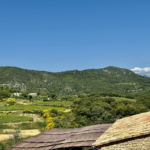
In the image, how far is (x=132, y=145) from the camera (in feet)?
23.4

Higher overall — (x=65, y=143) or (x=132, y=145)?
(x=132, y=145)

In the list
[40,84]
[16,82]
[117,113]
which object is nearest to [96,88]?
[40,84]

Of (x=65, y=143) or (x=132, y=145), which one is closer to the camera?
(x=132, y=145)

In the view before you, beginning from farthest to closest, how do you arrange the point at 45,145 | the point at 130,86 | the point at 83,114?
the point at 130,86, the point at 83,114, the point at 45,145

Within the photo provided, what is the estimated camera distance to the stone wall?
272 inches

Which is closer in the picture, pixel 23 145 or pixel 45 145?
pixel 45 145

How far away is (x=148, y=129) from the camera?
7.10 m

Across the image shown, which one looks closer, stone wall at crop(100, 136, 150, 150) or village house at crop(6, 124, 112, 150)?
stone wall at crop(100, 136, 150, 150)

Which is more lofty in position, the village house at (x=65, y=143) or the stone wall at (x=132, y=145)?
the stone wall at (x=132, y=145)

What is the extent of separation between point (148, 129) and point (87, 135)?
4543 millimetres

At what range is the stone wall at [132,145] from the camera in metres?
6.91

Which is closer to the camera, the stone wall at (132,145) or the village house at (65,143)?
the stone wall at (132,145)

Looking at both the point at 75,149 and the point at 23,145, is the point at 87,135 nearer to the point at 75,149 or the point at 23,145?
the point at 75,149

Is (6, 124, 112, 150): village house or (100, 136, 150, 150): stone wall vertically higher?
(100, 136, 150, 150): stone wall
